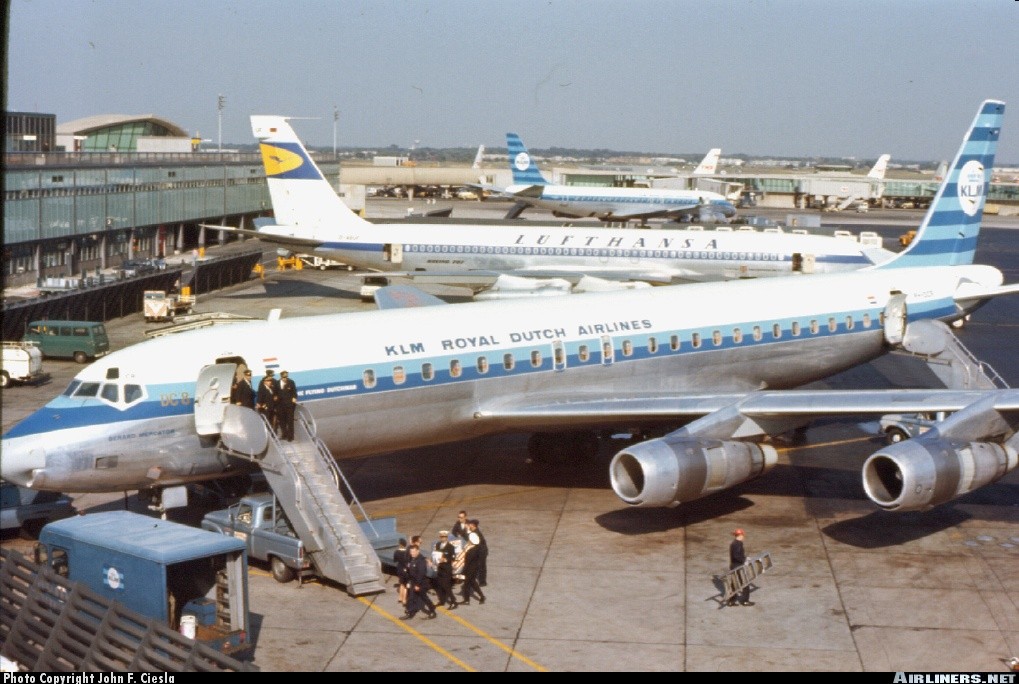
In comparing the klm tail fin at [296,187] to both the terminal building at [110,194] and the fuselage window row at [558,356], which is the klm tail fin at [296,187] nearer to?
the terminal building at [110,194]

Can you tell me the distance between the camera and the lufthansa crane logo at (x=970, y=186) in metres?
40.2

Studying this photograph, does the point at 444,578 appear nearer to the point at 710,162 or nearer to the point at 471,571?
the point at 471,571

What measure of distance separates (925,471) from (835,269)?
3686 cm

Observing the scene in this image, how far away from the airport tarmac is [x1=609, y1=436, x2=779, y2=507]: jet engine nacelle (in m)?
1.36

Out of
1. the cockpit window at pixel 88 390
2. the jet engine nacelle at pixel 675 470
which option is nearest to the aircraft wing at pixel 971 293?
the jet engine nacelle at pixel 675 470

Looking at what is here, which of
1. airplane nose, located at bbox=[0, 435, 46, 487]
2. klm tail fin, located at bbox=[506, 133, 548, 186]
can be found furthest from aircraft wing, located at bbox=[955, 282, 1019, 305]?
klm tail fin, located at bbox=[506, 133, 548, 186]

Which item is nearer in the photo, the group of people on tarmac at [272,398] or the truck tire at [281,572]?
the truck tire at [281,572]

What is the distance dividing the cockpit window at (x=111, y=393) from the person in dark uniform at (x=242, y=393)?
231cm

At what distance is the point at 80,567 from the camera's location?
20.3 metres

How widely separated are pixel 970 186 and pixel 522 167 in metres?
84.7

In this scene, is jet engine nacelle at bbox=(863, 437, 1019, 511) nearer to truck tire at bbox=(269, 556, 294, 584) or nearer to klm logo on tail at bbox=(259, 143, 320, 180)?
truck tire at bbox=(269, 556, 294, 584)

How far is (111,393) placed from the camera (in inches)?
945

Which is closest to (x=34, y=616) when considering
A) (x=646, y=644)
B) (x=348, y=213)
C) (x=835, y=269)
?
(x=646, y=644)

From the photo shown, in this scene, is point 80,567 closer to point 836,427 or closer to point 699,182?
point 836,427
